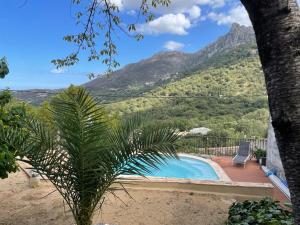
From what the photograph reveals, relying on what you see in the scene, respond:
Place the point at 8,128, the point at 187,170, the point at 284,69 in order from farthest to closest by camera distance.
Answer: the point at 187,170 < the point at 8,128 < the point at 284,69

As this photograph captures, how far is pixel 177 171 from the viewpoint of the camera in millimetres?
15008

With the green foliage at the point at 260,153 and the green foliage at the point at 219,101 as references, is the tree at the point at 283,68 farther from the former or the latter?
the green foliage at the point at 219,101

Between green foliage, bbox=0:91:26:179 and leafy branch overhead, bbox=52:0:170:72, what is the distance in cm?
109

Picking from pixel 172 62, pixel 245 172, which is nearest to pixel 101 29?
pixel 245 172

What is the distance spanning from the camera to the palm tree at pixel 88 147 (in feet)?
14.6

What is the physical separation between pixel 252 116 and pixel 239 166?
13023 mm

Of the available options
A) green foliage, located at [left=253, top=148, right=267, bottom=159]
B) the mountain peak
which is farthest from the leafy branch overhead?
the mountain peak

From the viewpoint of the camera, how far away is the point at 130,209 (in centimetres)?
712

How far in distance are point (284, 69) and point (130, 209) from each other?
618 centimetres

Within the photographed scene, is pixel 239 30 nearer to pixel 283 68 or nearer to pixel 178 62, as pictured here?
pixel 178 62

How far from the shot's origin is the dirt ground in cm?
653

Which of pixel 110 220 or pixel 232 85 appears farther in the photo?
pixel 232 85

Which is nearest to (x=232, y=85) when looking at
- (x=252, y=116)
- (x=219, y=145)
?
(x=252, y=116)

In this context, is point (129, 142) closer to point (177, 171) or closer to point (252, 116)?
point (177, 171)
